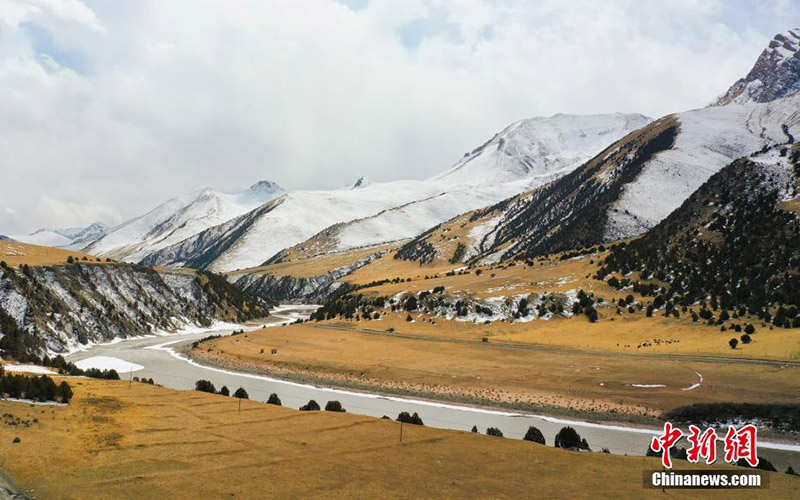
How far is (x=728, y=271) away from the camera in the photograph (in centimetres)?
6588

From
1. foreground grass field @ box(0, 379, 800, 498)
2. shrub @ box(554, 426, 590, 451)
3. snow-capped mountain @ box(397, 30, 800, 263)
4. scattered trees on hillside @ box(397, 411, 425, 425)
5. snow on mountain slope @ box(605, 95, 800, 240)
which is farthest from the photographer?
snow-capped mountain @ box(397, 30, 800, 263)

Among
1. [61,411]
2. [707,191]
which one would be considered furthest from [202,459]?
[707,191]

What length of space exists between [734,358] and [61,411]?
1884 inches

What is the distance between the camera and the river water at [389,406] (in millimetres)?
29062

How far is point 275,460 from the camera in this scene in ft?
63.4

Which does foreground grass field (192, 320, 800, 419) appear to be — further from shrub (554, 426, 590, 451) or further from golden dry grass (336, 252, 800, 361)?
shrub (554, 426, 590, 451)

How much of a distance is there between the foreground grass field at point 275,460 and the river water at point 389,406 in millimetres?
8446

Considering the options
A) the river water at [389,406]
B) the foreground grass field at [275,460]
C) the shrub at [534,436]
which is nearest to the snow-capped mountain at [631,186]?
the river water at [389,406]

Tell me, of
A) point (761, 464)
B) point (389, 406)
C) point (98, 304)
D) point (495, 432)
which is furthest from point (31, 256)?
point (761, 464)

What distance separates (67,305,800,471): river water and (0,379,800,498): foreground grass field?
8446 mm

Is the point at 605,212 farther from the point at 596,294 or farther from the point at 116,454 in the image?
the point at 116,454

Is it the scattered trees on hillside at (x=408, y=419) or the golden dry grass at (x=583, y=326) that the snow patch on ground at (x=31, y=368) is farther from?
the golden dry grass at (x=583, y=326)

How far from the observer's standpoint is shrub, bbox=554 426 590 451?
25.2 metres

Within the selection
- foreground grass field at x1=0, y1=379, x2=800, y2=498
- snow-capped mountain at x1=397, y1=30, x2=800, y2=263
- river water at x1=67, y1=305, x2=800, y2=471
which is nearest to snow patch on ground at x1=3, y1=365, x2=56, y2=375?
river water at x1=67, y1=305, x2=800, y2=471
